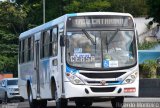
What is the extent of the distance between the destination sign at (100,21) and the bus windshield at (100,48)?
8.1 inches

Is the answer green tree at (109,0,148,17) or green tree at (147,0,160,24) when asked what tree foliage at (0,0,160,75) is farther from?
green tree at (147,0,160,24)

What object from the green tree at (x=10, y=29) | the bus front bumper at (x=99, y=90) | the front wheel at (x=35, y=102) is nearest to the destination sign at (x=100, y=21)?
the bus front bumper at (x=99, y=90)

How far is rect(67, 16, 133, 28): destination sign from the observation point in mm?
19766

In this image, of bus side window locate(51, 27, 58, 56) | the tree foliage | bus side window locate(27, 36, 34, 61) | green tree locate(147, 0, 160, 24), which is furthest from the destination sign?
the tree foliage

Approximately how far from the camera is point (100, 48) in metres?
19.4

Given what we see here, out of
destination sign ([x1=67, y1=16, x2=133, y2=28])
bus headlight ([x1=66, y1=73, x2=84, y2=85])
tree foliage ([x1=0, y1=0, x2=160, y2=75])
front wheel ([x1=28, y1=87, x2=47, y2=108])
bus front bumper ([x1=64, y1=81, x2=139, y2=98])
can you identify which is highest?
tree foliage ([x1=0, y1=0, x2=160, y2=75])

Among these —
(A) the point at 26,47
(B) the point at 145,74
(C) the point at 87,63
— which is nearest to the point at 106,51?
(C) the point at 87,63

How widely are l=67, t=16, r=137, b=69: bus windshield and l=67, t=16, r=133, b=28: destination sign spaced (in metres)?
0.21

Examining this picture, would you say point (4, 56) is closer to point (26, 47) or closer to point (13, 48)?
point (13, 48)

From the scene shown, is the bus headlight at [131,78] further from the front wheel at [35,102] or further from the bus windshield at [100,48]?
the front wheel at [35,102]

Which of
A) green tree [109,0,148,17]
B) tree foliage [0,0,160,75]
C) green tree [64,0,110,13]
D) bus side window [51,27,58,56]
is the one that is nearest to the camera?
bus side window [51,27,58,56]

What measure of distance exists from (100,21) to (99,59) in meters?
1.45

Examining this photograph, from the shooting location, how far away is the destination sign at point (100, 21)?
1977cm

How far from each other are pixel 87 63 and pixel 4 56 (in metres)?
52.4
